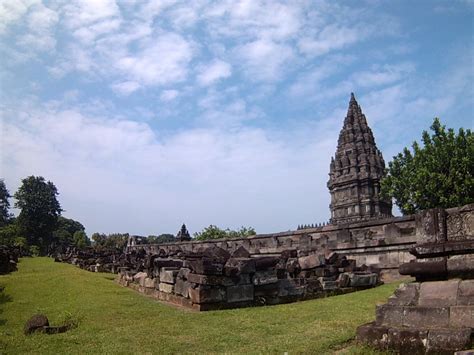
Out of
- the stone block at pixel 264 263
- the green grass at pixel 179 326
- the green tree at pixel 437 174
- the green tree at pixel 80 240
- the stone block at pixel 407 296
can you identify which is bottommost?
the green grass at pixel 179 326

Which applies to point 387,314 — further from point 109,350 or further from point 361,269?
point 361,269

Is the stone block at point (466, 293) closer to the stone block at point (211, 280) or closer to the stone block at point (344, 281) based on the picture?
the stone block at point (211, 280)

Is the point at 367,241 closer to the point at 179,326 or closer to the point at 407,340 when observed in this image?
the point at 179,326

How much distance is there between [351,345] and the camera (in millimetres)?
4473

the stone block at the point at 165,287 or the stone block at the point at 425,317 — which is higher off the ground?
the stone block at the point at 425,317

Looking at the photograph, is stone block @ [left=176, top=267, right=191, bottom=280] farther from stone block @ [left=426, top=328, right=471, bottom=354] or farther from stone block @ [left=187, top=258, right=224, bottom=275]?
stone block @ [left=426, top=328, right=471, bottom=354]

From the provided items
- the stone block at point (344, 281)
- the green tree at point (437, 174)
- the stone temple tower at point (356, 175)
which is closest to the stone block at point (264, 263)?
the stone block at point (344, 281)

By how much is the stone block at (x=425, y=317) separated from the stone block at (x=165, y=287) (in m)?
6.03

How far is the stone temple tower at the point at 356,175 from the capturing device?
40.9 meters

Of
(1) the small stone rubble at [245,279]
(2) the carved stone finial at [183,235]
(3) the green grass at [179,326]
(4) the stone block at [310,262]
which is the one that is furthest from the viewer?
(2) the carved stone finial at [183,235]

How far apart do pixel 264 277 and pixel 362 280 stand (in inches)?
111

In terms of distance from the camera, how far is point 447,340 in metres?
3.58

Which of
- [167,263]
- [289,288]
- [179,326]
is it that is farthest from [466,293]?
[167,263]

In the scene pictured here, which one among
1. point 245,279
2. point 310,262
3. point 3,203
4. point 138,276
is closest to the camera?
point 245,279
